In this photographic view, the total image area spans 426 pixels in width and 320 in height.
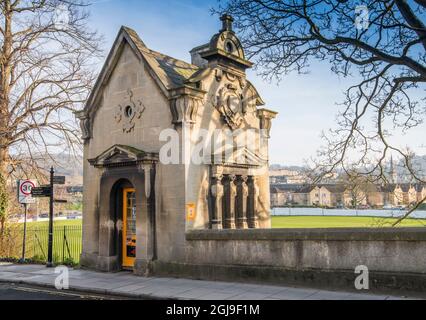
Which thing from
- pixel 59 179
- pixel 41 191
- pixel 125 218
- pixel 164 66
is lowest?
pixel 125 218

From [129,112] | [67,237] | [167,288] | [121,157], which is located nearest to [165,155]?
[121,157]

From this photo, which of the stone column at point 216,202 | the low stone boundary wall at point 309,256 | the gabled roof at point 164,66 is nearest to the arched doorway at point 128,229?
the low stone boundary wall at point 309,256

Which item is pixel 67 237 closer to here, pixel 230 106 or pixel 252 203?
pixel 252 203

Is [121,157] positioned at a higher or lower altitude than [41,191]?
higher

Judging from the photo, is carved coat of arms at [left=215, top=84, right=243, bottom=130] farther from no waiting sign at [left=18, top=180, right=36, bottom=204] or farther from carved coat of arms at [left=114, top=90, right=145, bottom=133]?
no waiting sign at [left=18, top=180, right=36, bottom=204]

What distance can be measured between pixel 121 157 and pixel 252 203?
4894 mm

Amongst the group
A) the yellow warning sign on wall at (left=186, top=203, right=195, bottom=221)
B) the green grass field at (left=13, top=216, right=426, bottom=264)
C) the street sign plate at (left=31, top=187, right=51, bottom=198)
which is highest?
the street sign plate at (left=31, top=187, right=51, bottom=198)

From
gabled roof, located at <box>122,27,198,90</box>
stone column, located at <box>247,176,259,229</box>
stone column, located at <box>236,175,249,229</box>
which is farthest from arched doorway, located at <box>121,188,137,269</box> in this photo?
stone column, located at <box>247,176,259,229</box>

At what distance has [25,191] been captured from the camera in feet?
54.4

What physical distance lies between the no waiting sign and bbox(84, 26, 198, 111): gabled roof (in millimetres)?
4081

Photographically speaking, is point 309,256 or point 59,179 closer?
point 309,256

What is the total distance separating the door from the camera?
1393 centimetres
